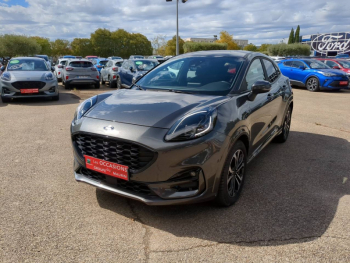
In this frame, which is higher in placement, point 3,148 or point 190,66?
point 190,66

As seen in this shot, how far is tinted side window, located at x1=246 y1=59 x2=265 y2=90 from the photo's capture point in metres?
3.84

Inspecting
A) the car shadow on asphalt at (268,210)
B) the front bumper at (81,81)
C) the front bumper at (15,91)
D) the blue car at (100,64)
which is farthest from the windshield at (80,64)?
the car shadow on asphalt at (268,210)

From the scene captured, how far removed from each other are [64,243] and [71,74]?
1229 cm

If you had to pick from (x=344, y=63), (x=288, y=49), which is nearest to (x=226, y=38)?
(x=288, y=49)

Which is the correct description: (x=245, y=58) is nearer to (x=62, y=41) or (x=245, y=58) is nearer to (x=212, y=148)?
(x=212, y=148)

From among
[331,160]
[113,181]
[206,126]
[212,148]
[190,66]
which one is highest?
[190,66]

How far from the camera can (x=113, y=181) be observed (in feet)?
9.54

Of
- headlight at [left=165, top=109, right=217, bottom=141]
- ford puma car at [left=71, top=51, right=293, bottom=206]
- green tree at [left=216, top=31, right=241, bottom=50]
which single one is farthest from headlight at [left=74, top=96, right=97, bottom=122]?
green tree at [left=216, top=31, right=241, bottom=50]

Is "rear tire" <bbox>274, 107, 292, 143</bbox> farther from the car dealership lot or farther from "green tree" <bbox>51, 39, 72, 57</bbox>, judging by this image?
"green tree" <bbox>51, 39, 72, 57</bbox>

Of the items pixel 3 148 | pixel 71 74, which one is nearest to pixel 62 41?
pixel 71 74

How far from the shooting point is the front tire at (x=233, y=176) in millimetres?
2992

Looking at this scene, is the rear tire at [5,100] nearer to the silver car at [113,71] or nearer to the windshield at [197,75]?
the silver car at [113,71]

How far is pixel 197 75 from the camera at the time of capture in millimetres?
3967

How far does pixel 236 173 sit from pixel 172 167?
95cm
